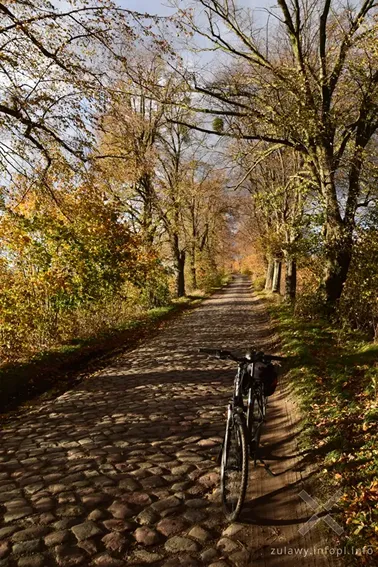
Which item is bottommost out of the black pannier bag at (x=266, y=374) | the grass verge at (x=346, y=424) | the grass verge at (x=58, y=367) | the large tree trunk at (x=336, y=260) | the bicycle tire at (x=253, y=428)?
the grass verge at (x=58, y=367)

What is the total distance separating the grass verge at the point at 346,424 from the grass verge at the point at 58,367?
5.44m

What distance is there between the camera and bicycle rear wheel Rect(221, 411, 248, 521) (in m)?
3.84

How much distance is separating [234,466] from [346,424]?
7.62ft

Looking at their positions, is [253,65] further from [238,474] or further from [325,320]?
[238,474]

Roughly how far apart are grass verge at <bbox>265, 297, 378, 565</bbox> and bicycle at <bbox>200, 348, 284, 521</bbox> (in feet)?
3.15

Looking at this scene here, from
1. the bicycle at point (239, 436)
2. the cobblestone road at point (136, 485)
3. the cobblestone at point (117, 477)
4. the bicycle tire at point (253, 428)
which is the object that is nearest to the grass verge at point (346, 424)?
the cobblestone road at point (136, 485)

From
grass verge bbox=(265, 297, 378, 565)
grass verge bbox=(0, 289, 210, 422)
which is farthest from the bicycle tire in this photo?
grass verge bbox=(0, 289, 210, 422)

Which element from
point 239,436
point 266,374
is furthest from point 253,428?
point 239,436

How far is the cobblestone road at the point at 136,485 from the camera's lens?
3.53 meters

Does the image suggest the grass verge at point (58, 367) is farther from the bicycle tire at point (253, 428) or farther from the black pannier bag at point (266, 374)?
the black pannier bag at point (266, 374)

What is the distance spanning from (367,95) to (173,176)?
1885 cm

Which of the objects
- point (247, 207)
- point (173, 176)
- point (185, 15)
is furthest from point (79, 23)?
point (247, 207)

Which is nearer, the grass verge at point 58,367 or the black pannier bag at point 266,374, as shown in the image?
the black pannier bag at point 266,374

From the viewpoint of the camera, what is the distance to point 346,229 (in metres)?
13.9
